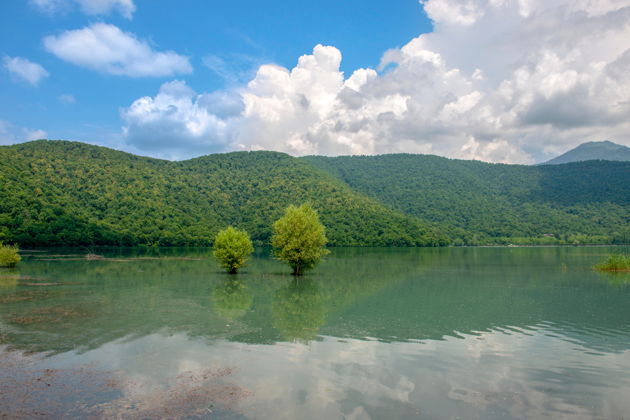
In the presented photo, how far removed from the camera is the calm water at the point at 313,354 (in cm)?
1218

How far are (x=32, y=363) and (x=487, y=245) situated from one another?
169000 millimetres

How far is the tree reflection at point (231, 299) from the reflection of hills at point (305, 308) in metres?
0.07

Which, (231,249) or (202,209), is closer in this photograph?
(231,249)

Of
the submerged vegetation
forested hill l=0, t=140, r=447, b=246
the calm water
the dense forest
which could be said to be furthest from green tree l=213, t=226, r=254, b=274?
the dense forest

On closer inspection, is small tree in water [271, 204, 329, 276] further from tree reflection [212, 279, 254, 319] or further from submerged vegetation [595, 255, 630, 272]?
submerged vegetation [595, 255, 630, 272]

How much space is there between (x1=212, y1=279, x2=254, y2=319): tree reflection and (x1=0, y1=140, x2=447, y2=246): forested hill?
70441 mm

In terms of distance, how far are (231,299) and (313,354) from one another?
16.0 m

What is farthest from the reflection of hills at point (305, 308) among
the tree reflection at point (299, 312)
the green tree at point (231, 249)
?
the green tree at point (231, 249)

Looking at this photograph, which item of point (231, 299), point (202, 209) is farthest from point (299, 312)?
point (202, 209)

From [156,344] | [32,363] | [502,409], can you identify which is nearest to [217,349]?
[156,344]

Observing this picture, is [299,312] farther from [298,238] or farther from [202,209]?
[202,209]

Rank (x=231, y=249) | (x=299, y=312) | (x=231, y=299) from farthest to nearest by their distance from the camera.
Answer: (x=231, y=249) < (x=231, y=299) < (x=299, y=312)

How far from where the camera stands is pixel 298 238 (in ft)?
160

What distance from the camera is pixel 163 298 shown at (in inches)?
1283
